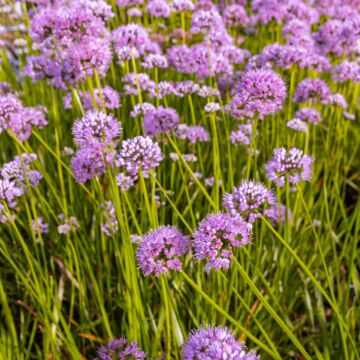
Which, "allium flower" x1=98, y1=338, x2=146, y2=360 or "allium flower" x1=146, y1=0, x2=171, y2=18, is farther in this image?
"allium flower" x1=146, y1=0, x2=171, y2=18

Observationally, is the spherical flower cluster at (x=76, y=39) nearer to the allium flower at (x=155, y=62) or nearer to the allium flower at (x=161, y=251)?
the allium flower at (x=155, y=62)

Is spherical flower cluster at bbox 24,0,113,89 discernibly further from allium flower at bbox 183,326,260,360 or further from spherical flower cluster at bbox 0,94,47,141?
allium flower at bbox 183,326,260,360

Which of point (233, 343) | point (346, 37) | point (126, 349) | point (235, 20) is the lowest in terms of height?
point (233, 343)

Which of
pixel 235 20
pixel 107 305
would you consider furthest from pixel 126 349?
pixel 235 20

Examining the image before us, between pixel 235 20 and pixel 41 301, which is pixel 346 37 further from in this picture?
pixel 41 301

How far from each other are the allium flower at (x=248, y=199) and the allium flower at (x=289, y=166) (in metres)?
0.25

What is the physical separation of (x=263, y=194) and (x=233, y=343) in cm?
56

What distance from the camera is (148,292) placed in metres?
2.53

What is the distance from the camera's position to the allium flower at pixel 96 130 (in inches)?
76.4

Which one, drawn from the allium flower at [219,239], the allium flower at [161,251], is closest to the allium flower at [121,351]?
the allium flower at [161,251]

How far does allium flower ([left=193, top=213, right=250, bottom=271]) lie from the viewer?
152cm

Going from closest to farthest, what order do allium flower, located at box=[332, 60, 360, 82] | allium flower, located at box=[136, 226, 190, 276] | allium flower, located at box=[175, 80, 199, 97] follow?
1. allium flower, located at box=[136, 226, 190, 276]
2. allium flower, located at box=[175, 80, 199, 97]
3. allium flower, located at box=[332, 60, 360, 82]

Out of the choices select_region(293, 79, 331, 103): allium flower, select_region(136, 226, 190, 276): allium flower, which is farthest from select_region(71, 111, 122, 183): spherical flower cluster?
select_region(293, 79, 331, 103): allium flower

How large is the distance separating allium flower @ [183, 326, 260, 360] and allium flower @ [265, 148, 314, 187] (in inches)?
30.2
